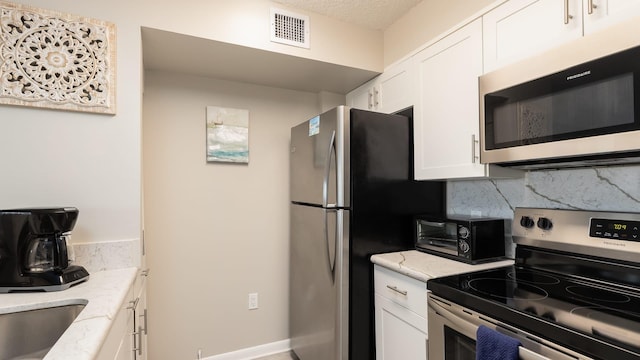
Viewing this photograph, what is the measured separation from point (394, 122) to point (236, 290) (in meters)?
1.69

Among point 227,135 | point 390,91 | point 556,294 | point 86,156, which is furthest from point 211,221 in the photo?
point 556,294

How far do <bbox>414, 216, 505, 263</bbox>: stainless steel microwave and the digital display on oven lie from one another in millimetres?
399

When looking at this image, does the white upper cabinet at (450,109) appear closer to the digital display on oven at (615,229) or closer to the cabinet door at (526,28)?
the cabinet door at (526,28)

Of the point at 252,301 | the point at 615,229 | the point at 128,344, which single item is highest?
the point at 615,229

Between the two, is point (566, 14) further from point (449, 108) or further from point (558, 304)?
point (558, 304)

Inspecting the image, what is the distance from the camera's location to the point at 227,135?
2350 millimetres

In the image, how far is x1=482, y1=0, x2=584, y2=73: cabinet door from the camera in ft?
3.85

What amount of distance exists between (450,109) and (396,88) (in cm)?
51

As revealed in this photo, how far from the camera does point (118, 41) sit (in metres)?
1.55

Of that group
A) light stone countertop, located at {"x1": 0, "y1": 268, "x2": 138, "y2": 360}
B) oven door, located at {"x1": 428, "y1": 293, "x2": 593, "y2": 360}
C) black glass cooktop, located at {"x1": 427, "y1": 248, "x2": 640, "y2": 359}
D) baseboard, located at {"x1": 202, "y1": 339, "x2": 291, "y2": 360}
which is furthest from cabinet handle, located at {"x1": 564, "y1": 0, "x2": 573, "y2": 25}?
baseboard, located at {"x1": 202, "y1": 339, "x2": 291, "y2": 360}

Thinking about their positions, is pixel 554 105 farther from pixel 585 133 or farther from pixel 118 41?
pixel 118 41

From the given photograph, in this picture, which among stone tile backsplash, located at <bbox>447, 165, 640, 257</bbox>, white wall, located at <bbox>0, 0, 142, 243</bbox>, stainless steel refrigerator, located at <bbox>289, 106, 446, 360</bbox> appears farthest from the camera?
stainless steel refrigerator, located at <bbox>289, 106, 446, 360</bbox>

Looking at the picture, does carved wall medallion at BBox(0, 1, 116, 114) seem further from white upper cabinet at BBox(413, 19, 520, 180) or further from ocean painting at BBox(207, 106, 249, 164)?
white upper cabinet at BBox(413, 19, 520, 180)

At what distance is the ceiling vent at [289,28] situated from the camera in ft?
6.19
